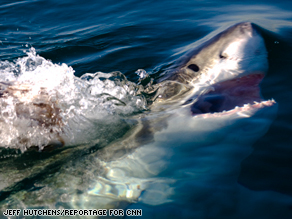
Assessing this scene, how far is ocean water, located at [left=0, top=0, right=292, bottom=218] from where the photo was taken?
6.11ft

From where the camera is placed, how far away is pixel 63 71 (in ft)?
7.89

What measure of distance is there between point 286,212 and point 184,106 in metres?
1.14

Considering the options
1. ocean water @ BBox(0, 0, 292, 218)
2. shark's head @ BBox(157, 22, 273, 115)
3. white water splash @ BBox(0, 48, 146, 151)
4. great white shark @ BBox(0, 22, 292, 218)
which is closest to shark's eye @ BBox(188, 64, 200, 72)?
shark's head @ BBox(157, 22, 273, 115)

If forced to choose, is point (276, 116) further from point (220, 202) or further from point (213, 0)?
point (213, 0)

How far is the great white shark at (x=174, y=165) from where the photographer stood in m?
1.84

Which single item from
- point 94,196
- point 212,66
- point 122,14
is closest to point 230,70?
point 212,66

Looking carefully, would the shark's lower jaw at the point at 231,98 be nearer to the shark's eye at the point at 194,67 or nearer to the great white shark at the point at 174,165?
the great white shark at the point at 174,165

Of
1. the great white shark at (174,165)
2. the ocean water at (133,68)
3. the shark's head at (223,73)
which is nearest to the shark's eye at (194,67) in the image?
the shark's head at (223,73)

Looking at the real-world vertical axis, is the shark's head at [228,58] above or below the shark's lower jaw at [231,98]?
above

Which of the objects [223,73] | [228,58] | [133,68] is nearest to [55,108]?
[223,73]

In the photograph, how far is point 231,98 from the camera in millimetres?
2561

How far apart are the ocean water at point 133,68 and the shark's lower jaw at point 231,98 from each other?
0.62 feet

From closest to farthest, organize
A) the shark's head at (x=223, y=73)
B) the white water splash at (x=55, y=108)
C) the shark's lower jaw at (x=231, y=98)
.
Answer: the white water splash at (x=55, y=108), the shark's lower jaw at (x=231, y=98), the shark's head at (x=223, y=73)

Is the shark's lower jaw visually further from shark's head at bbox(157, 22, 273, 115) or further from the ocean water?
the ocean water
